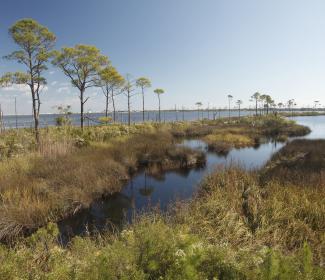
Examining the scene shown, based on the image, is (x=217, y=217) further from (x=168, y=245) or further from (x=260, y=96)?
(x=260, y=96)

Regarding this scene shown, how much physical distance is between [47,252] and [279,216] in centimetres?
506

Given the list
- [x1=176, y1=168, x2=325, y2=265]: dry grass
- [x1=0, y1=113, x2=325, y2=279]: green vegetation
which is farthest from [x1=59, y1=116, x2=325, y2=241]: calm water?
[x1=176, y1=168, x2=325, y2=265]: dry grass

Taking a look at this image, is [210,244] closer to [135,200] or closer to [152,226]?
[152,226]

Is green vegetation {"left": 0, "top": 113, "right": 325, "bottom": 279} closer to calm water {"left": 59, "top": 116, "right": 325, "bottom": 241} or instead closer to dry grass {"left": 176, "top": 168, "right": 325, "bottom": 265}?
dry grass {"left": 176, "top": 168, "right": 325, "bottom": 265}

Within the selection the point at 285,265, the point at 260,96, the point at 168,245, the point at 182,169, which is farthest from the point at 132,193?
the point at 260,96

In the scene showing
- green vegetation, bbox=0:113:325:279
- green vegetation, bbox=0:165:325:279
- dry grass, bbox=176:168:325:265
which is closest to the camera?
green vegetation, bbox=0:165:325:279

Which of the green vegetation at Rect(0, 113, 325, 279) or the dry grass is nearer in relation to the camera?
the green vegetation at Rect(0, 113, 325, 279)

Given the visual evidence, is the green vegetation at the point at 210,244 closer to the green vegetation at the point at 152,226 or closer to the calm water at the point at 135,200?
the green vegetation at the point at 152,226

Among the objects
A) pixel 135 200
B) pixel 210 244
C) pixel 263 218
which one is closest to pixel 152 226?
pixel 210 244

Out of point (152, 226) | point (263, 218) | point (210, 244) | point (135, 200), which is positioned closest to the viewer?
point (210, 244)

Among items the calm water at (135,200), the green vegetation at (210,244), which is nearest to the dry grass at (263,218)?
the green vegetation at (210,244)

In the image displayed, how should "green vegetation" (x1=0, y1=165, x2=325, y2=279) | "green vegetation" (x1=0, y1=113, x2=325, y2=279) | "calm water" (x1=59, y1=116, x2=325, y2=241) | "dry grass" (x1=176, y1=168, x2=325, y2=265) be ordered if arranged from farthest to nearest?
"calm water" (x1=59, y1=116, x2=325, y2=241) < "dry grass" (x1=176, y1=168, x2=325, y2=265) < "green vegetation" (x1=0, y1=113, x2=325, y2=279) < "green vegetation" (x1=0, y1=165, x2=325, y2=279)

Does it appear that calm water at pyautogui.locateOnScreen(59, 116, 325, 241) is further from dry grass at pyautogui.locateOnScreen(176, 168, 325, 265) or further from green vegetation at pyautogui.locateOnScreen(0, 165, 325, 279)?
dry grass at pyautogui.locateOnScreen(176, 168, 325, 265)

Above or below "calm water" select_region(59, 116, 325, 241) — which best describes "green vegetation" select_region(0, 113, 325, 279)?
above
